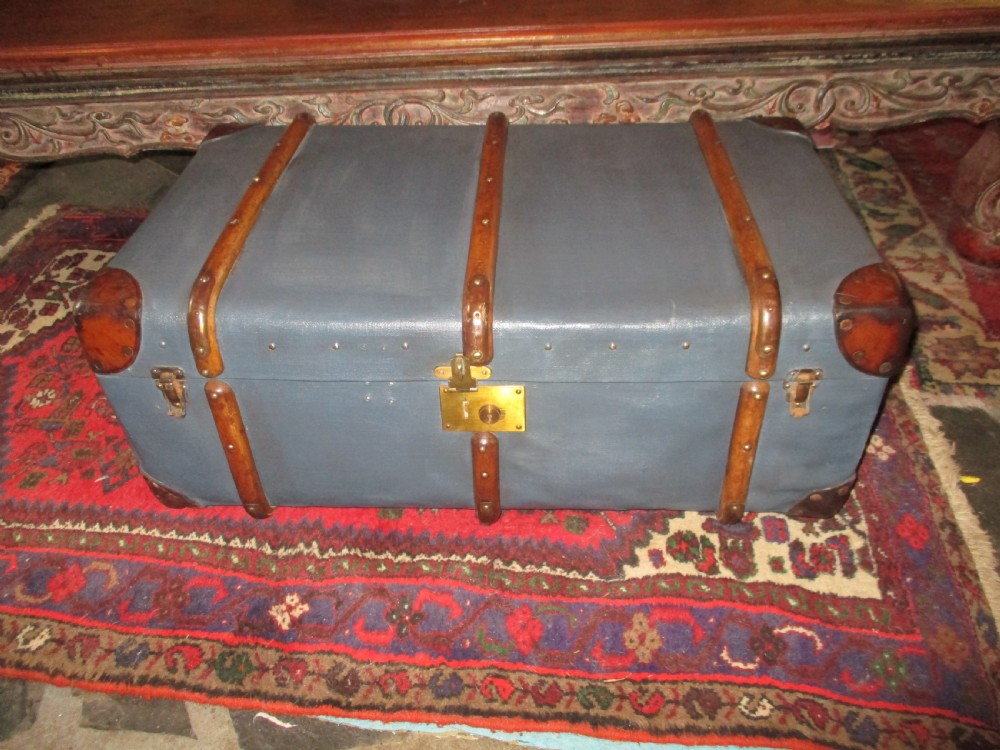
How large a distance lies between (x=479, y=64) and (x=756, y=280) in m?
0.84

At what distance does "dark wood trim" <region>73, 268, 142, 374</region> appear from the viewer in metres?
1.26

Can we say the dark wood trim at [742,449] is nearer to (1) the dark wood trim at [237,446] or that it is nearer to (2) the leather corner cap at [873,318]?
(2) the leather corner cap at [873,318]

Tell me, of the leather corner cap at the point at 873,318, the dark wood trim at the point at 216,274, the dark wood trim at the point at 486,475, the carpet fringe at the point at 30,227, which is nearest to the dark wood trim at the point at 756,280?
the leather corner cap at the point at 873,318

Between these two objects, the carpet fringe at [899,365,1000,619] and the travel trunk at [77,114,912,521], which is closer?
the travel trunk at [77,114,912,521]

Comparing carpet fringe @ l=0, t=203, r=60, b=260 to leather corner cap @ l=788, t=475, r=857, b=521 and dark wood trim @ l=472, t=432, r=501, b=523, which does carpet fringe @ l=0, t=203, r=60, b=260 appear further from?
leather corner cap @ l=788, t=475, r=857, b=521

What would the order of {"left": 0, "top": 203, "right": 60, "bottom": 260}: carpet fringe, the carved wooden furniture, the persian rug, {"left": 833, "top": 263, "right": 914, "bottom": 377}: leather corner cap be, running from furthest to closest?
1. {"left": 0, "top": 203, "right": 60, "bottom": 260}: carpet fringe
2. the carved wooden furniture
3. the persian rug
4. {"left": 833, "top": 263, "right": 914, "bottom": 377}: leather corner cap

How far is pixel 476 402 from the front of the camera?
1.30 metres

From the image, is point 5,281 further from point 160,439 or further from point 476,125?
point 476,125

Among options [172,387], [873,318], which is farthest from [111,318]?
[873,318]

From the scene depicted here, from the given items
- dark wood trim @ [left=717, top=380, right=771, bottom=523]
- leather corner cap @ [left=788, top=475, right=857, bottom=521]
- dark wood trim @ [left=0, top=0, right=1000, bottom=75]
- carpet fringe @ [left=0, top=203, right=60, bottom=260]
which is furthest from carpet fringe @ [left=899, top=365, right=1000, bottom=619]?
carpet fringe @ [left=0, top=203, right=60, bottom=260]

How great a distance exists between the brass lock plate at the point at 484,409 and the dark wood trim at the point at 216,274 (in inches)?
16.5

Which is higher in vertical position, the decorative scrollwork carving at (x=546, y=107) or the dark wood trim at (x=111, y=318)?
the decorative scrollwork carving at (x=546, y=107)

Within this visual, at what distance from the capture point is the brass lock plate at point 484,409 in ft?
4.24

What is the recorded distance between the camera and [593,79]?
1.63m
